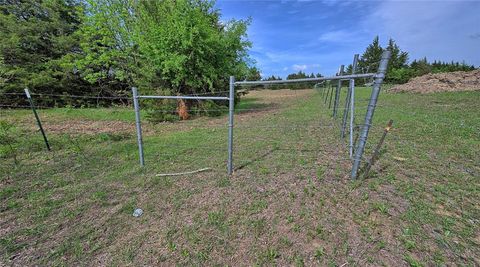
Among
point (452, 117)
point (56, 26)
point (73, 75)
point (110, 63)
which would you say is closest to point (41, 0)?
point (56, 26)

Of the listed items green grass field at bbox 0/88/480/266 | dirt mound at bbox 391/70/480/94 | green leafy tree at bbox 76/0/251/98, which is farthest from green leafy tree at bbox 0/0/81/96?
dirt mound at bbox 391/70/480/94

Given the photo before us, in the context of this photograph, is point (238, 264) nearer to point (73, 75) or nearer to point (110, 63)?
point (110, 63)

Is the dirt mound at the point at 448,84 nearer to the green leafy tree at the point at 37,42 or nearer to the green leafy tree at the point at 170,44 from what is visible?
the green leafy tree at the point at 170,44

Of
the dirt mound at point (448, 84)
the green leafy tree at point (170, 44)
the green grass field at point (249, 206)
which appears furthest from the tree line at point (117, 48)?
the dirt mound at point (448, 84)

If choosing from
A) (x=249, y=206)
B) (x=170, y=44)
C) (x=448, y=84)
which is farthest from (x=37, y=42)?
(x=448, y=84)

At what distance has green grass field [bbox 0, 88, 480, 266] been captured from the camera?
2.12m

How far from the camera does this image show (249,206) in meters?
2.85

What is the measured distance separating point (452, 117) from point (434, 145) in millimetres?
3678

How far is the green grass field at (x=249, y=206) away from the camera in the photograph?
2.12 m

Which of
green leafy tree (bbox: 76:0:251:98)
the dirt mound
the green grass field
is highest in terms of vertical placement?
green leafy tree (bbox: 76:0:251:98)

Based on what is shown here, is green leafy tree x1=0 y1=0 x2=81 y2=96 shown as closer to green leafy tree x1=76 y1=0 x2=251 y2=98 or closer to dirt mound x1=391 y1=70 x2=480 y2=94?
green leafy tree x1=76 y1=0 x2=251 y2=98

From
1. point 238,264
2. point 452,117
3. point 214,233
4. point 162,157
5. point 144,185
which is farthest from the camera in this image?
point 452,117

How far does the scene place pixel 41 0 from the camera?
596 inches

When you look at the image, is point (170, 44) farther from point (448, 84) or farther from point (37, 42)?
point (448, 84)
